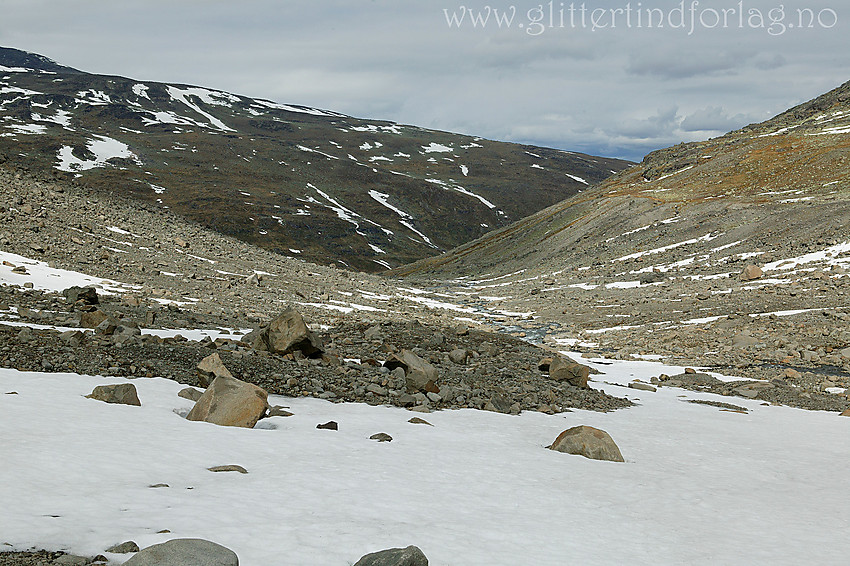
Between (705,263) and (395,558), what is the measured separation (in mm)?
53473

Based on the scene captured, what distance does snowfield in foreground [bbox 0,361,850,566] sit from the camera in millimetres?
7426

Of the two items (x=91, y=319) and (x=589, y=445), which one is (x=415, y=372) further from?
(x=91, y=319)

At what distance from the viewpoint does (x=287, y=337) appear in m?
18.5

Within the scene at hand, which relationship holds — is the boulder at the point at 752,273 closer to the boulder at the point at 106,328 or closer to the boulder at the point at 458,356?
the boulder at the point at 458,356

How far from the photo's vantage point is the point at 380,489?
9734 millimetres

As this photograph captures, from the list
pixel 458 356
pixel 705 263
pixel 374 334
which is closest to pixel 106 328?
pixel 374 334

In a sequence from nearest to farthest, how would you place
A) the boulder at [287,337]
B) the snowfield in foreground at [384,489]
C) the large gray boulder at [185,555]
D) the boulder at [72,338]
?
1. the large gray boulder at [185,555]
2. the snowfield in foreground at [384,489]
3. the boulder at [72,338]
4. the boulder at [287,337]

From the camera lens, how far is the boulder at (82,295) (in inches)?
870

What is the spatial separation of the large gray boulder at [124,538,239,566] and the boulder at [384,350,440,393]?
11.5 m

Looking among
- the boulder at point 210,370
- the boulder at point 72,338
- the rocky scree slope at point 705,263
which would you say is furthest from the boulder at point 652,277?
the boulder at point 72,338

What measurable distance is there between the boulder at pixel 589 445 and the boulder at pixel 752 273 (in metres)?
35.7

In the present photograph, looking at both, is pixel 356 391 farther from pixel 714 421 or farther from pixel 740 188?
pixel 740 188

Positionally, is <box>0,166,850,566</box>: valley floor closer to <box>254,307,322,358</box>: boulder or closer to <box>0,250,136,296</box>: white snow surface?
<box>0,250,136,296</box>: white snow surface

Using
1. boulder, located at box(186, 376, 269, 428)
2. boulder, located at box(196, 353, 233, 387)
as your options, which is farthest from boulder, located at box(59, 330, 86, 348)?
boulder, located at box(186, 376, 269, 428)
